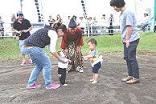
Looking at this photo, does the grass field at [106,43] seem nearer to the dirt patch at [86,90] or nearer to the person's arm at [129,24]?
the dirt patch at [86,90]

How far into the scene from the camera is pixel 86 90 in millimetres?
10250

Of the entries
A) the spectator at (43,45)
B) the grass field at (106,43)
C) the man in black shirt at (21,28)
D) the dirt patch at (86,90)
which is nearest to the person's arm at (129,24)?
the dirt patch at (86,90)

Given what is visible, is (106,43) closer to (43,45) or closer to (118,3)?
(118,3)

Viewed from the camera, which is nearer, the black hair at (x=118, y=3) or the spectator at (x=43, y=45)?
the spectator at (x=43, y=45)

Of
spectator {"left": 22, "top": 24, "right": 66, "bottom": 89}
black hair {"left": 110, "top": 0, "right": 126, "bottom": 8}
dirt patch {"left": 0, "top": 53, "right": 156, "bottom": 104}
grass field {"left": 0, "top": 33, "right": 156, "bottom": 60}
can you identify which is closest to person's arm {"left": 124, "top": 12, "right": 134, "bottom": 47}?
black hair {"left": 110, "top": 0, "right": 126, "bottom": 8}

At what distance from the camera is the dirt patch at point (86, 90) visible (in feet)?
30.7

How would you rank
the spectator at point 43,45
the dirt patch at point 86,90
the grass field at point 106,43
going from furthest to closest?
the grass field at point 106,43 → the spectator at point 43,45 → the dirt patch at point 86,90

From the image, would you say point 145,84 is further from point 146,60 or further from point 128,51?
point 146,60

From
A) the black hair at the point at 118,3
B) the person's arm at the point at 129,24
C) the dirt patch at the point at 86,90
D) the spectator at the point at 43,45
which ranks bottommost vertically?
the dirt patch at the point at 86,90

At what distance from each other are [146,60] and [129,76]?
4.34 m

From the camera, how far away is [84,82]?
441 inches

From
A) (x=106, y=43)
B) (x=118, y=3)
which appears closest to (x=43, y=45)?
(x=118, y=3)

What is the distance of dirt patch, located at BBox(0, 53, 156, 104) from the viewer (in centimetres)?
936

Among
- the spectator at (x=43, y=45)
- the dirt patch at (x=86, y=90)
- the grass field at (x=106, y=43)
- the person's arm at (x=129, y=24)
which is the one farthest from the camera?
the grass field at (x=106, y=43)
